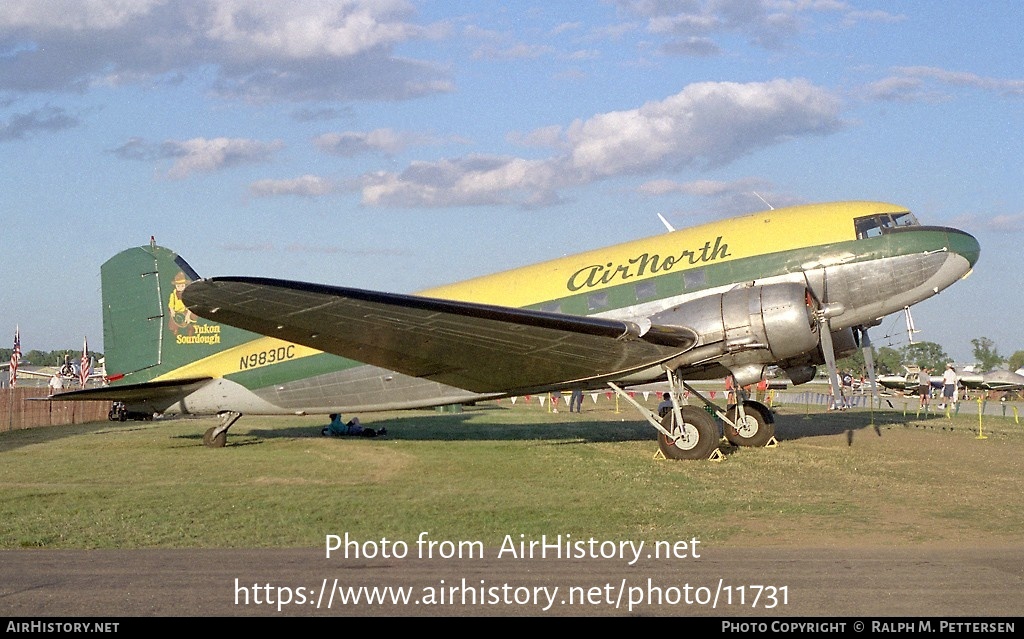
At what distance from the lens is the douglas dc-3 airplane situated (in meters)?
14.5

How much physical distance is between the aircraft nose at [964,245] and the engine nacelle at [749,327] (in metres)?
3.02

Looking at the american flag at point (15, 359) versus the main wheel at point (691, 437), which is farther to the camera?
the american flag at point (15, 359)

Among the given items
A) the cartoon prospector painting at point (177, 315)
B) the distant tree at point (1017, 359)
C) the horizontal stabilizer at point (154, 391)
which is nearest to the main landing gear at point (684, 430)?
the horizontal stabilizer at point (154, 391)

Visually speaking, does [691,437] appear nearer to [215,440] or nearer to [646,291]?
[646,291]

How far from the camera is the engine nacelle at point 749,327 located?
1547cm

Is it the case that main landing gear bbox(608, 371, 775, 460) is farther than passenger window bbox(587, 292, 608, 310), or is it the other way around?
passenger window bbox(587, 292, 608, 310)

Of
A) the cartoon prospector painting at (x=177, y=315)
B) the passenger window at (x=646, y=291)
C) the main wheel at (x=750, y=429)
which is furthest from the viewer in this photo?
the cartoon prospector painting at (x=177, y=315)

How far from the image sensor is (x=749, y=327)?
15.6 m

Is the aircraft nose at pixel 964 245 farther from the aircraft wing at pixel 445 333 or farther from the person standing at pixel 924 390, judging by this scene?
the person standing at pixel 924 390

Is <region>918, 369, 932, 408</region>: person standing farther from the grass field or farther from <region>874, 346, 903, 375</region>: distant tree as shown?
<region>874, 346, 903, 375</region>: distant tree

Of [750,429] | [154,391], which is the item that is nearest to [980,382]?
[750,429]

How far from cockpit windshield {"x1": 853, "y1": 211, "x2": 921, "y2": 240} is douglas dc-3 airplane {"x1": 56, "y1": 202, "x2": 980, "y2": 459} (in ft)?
0.09

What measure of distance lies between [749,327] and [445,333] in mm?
5024

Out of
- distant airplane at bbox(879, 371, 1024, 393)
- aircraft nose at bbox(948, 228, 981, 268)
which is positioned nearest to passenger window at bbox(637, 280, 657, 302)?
aircraft nose at bbox(948, 228, 981, 268)
